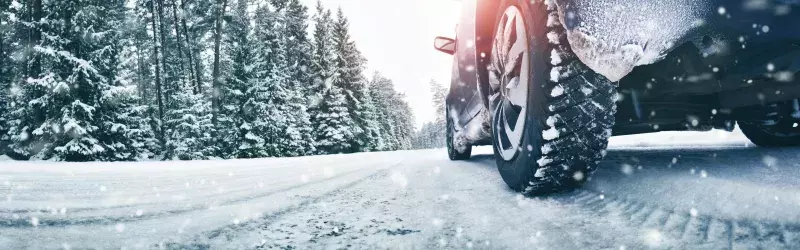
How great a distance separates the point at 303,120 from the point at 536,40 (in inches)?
885

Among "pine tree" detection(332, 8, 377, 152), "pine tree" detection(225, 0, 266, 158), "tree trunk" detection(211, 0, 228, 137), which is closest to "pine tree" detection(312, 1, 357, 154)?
"pine tree" detection(332, 8, 377, 152)

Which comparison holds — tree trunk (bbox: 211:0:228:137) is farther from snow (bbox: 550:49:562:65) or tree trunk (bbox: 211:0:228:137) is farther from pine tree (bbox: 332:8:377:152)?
snow (bbox: 550:49:562:65)

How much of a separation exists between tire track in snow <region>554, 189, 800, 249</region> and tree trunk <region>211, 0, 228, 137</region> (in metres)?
22.6

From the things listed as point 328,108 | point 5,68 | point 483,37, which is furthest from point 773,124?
point 5,68

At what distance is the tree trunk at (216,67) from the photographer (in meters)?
21.8

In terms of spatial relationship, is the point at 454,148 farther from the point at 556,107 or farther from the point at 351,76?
the point at 351,76

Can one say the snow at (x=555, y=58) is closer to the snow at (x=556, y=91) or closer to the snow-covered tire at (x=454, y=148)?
the snow at (x=556, y=91)

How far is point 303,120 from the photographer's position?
23.2 metres

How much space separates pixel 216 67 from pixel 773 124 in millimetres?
23783

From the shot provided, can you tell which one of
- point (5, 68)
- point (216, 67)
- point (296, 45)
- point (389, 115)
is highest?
point (296, 45)

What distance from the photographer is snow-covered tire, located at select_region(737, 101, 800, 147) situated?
2572 mm

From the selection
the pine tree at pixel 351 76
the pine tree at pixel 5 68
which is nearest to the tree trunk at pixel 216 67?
the pine tree at pixel 351 76

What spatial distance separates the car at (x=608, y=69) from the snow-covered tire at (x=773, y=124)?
0.64 meters

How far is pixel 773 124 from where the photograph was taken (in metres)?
2.82
